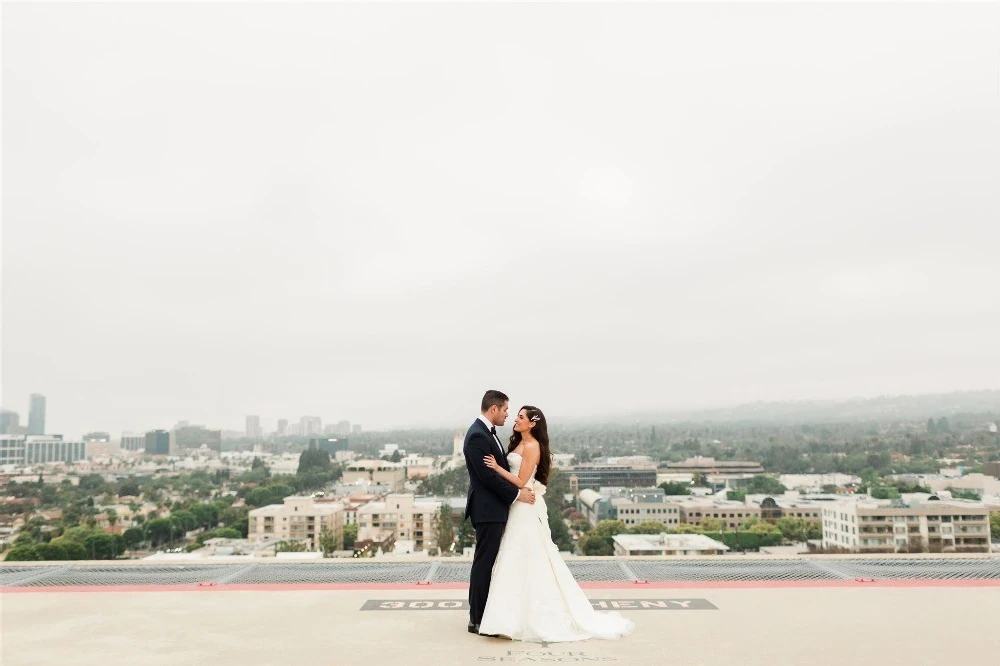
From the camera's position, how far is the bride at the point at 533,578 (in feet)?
12.6

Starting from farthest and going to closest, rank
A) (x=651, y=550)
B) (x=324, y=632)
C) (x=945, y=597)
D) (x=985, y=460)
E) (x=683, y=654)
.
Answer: (x=985, y=460), (x=651, y=550), (x=945, y=597), (x=324, y=632), (x=683, y=654)

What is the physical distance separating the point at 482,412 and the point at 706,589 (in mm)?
2422

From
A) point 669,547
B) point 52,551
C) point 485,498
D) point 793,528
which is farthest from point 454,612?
point 793,528

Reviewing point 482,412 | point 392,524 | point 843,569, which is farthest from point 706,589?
point 392,524

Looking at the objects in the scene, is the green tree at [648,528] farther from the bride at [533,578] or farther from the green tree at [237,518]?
Result: the bride at [533,578]

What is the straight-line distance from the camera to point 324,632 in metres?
3.99

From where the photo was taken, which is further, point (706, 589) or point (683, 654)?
point (706, 589)

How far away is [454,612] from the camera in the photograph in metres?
4.48

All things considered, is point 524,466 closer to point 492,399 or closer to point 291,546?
point 492,399

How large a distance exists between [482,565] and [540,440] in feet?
2.60

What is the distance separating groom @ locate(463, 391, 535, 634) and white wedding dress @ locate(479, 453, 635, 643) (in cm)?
6

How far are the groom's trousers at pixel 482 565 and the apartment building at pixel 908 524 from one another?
16.4 m

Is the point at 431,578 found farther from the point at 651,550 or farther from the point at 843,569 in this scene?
the point at 651,550

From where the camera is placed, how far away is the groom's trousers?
400cm
